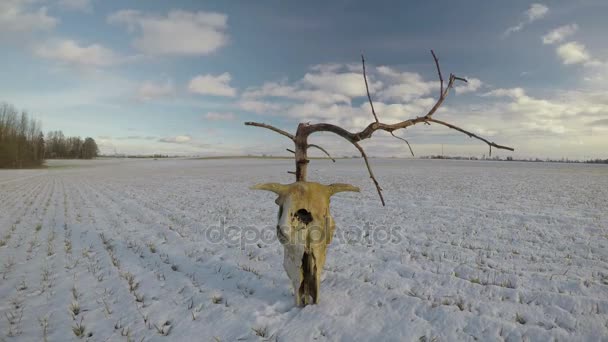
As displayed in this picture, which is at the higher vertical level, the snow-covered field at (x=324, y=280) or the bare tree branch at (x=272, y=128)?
the bare tree branch at (x=272, y=128)

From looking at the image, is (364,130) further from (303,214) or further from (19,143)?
(19,143)

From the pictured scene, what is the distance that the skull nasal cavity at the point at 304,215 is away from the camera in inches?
119

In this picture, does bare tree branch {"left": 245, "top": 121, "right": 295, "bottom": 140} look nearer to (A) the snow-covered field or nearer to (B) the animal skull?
(B) the animal skull

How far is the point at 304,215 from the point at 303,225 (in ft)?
0.37

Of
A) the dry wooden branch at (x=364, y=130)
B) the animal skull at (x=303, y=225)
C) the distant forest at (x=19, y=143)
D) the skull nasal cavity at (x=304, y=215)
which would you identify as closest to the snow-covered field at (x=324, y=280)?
the animal skull at (x=303, y=225)

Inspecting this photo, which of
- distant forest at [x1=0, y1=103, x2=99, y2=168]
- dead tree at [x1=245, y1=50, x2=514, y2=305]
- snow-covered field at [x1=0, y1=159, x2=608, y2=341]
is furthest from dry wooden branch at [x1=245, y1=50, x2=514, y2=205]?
distant forest at [x1=0, y1=103, x2=99, y2=168]

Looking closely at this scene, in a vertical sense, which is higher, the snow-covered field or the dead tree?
the dead tree

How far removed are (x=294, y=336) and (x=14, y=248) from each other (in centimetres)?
705

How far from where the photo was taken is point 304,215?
305cm

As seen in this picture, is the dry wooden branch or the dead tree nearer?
the dry wooden branch

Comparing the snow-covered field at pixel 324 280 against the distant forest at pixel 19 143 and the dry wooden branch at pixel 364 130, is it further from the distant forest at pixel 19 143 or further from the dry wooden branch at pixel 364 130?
the distant forest at pixel 19 143

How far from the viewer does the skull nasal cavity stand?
3027 mm

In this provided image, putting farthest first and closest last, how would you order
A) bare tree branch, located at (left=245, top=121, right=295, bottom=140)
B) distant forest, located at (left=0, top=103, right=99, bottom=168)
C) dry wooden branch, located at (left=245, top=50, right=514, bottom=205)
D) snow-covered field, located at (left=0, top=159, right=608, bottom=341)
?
distant forest, located at (left=0, top=103, right=99, bottom=168) < snow-covered field, located at (left=0, top=159, right=608, bottom=341) < bare tree branch, located at (left=245, top=121, right=295, bottom=140) < dry wooden branch, located at (left=245, top=50, right=514, bottom=205)

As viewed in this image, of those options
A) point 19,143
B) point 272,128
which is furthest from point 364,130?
A: point 19,143
